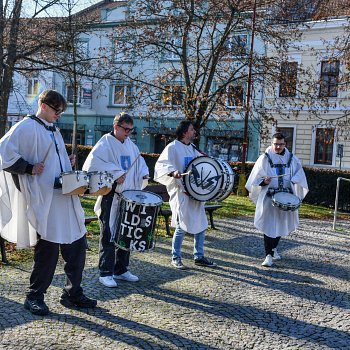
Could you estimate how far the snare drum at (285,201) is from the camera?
7.12 m

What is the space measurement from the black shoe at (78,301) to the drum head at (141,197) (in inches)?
44.9

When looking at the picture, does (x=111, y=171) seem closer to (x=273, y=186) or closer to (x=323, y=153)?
(x=273, y=186)

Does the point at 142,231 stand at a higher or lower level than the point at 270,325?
higher

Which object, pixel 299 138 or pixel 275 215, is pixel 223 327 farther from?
pixel 299 138

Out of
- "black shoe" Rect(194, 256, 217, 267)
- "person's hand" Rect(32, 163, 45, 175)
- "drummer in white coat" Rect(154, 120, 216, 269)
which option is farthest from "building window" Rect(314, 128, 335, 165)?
"person's hand" Rect(32, 163, 45, 175)

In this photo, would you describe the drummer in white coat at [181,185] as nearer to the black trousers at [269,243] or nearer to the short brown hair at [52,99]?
the black trousers at [269,243]

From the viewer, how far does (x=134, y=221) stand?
5.57 m

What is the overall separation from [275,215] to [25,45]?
7.80 meters

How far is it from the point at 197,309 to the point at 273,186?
2.85m

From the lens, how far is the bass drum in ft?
21.1

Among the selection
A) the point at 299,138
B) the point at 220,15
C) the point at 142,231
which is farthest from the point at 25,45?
the point at 299,138

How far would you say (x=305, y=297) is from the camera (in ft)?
19.2

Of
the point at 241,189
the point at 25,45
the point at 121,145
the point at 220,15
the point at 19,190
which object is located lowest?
the point at 241,189

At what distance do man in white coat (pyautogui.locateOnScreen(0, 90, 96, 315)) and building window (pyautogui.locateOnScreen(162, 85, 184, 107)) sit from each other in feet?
33.2
